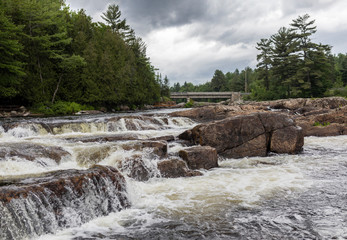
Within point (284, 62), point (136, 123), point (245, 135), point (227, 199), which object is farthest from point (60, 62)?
point (284, 62)

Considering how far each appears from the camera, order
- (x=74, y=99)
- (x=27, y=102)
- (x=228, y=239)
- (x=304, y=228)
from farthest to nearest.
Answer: (x=74, y=99) → (x=27, y=102) → (x=304, y=228) → (x=228, y=239)

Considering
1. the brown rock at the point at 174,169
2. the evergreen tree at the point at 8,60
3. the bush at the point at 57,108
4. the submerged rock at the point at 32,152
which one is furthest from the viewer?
the bush at the point at 57,108

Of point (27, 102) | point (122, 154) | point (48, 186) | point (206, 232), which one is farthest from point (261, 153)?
point (27, 102)

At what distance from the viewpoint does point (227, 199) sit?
5766 millimetres

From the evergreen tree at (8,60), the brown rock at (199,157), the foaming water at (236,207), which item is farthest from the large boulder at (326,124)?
the evergreen tree at (8,60)

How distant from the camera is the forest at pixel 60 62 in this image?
2403cm

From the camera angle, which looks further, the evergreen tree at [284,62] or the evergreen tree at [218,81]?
the evergreen tree at [218,81]

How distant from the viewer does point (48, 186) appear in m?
4.67

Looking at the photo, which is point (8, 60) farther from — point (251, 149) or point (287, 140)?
point (287, 140)

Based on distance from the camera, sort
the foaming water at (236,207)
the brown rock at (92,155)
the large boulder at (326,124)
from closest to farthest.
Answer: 1. the foaming water at (236,207)
2. the brown rock at (92,155)
3. the large boulder at (326,124)

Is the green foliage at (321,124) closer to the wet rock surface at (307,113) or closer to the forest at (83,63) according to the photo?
the wet rock surface at (307,113)

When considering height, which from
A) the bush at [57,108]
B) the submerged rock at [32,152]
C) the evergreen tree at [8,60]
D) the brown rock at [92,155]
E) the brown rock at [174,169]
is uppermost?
the evergreen tree at [8,60]

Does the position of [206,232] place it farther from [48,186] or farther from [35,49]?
[35,49]

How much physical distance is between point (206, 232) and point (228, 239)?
41 cm
